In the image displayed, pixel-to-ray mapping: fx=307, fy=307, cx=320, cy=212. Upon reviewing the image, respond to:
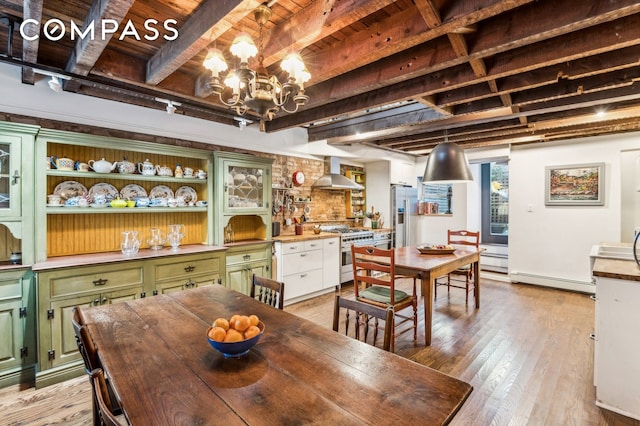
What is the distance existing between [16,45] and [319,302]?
158 inches

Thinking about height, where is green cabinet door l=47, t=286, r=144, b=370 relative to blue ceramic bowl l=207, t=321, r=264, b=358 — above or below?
below

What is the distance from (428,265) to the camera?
9.93 feet

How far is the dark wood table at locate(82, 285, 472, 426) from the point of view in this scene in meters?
0.97

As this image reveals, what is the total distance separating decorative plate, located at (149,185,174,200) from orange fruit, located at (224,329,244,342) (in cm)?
267

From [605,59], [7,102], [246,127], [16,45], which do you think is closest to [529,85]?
[605,59]

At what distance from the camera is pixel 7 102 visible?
2.59m

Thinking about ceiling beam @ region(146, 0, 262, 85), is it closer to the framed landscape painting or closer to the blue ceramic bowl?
the blue ceramic bowl

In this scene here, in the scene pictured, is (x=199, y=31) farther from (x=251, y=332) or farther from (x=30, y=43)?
(x=251, y=332)

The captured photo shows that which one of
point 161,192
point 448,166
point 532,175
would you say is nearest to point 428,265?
point 448,166

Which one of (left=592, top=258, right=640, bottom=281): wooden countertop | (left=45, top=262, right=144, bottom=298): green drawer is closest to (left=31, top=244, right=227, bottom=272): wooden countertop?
(left=45, top=262, right=144, bottom=298): green drawer

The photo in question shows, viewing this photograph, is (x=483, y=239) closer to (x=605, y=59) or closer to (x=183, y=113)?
(x=605, y=59)

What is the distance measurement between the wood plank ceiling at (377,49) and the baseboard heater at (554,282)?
2.59m

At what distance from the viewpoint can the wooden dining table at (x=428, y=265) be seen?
2947 millimetres

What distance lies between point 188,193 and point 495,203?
6.03 m
